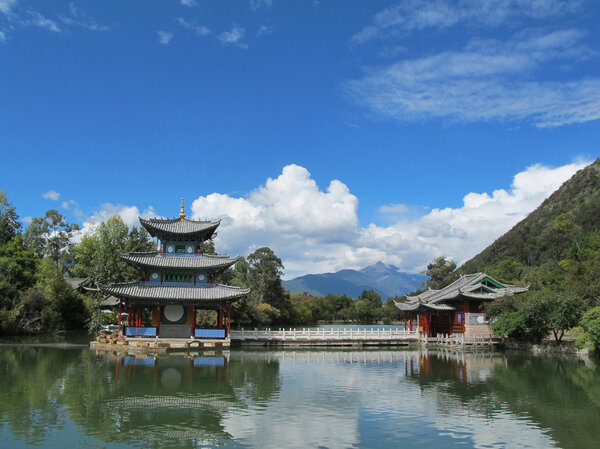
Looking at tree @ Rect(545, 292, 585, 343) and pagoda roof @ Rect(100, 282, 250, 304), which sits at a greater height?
pagoda roof @ Rect(100, 282, 250, 304)

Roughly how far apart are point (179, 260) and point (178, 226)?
9.45ft

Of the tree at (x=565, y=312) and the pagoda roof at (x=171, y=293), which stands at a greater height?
the pagoda roof at (x=171, y=293)

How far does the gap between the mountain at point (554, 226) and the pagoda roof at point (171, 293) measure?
65.3 meters

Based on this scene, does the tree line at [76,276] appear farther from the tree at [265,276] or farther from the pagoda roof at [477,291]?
the pagoda roof at [477,291]

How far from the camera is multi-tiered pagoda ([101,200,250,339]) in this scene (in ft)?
115

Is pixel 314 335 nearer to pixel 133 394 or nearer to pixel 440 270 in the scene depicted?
pixel 133 394

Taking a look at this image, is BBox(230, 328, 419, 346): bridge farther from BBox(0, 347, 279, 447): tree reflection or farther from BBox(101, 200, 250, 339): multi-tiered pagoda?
BBox(0, 347, 279, 447): tree reflection

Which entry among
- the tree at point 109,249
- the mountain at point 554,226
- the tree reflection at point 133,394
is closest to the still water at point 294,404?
the tree reflection at point 133,394

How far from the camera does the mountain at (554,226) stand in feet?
289

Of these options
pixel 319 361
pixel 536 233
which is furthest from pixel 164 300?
pixel 536 233

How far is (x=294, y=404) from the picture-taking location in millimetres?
16422

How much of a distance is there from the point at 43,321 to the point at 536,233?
99325 millimetres

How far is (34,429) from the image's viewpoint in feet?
41.8

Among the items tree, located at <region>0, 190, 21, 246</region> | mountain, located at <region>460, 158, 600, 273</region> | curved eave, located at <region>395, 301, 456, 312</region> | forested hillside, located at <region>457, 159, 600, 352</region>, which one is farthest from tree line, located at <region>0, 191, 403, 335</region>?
mountain, located at <region>460, 158, 600, 273</region>
